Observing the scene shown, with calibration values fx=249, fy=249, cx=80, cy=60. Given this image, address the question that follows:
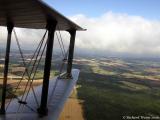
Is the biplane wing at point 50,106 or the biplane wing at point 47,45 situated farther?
the biplane wing at point 50,106

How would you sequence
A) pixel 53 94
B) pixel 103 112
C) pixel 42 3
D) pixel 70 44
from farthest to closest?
1. pixel 103 112
2. pixel 70 44
3. pixel 53 94
4. pixel 42 3

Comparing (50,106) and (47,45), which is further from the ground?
(47,45)

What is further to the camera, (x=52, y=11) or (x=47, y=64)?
(x=47, y=64)

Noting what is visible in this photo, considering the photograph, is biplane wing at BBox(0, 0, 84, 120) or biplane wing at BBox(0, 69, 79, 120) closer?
biplane wing at BBox(0, 0, 84, 120)

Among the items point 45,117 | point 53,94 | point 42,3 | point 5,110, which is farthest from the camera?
point 53,94

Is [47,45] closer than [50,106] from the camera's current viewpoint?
Yes

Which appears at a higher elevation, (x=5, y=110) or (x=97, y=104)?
(x=5, y=110)

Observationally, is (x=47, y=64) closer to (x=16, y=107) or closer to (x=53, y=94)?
(x=16, y=107)

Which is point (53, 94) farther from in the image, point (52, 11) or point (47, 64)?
point (52, 11)

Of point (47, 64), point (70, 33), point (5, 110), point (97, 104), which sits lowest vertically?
point (97, 104)

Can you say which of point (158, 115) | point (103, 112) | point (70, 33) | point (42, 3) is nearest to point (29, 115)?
point (42, 3)
